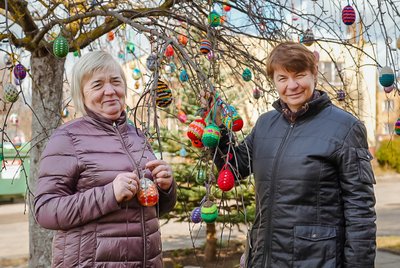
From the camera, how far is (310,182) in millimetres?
1865

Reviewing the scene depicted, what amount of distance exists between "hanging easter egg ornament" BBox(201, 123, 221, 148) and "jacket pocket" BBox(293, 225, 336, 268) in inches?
18.9

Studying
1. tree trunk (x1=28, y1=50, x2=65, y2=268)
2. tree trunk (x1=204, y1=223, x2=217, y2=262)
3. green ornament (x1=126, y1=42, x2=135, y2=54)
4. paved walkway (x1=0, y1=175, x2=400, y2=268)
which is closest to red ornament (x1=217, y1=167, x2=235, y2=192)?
tree trunk (x1=28, y1=50, x2=65, y2=268)

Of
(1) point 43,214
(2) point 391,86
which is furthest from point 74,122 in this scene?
(2) point 391,86

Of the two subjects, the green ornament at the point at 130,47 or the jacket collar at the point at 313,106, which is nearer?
the jacket collar at the point at 313,106

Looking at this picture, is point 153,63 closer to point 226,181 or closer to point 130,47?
point 226,181

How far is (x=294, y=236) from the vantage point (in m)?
1.88

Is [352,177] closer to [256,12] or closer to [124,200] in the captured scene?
[124,200]

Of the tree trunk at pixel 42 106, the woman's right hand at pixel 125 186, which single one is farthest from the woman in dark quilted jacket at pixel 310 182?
the tree trunk at pixel 42 106

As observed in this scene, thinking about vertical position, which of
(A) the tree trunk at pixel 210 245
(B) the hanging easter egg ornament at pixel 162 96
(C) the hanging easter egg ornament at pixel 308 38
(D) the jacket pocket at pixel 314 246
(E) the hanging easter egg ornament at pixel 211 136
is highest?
(C) the hanging easter egg ornament at pixel 308 38

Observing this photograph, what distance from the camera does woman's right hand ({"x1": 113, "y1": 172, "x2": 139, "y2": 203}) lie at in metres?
1.75

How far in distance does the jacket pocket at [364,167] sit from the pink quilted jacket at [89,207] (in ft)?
2.45

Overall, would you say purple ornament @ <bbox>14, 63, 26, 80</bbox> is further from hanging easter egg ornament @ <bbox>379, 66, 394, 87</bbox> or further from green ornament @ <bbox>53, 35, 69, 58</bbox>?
hanging easter egg ornament @ <bbox>379, 66, 394, 87</bbox>

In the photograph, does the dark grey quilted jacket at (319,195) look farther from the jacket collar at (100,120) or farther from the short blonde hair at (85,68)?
the short blonde hair at (85,68)

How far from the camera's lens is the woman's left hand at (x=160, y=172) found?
1823 millimetres
